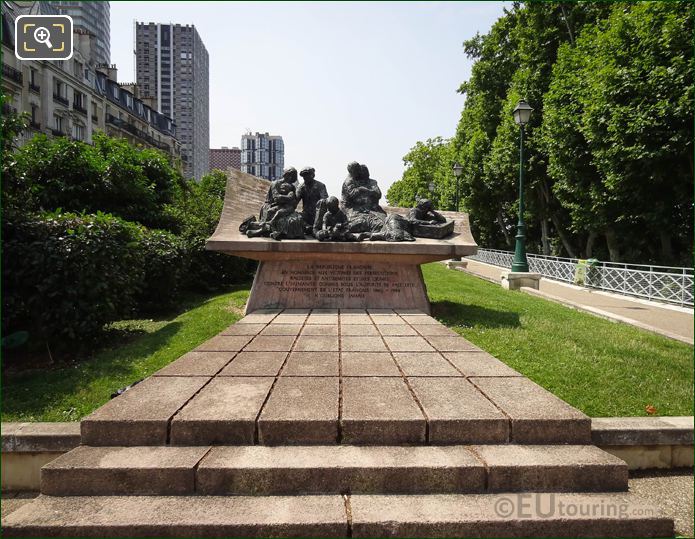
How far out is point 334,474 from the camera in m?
2.70

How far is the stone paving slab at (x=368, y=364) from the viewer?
4.12 metres

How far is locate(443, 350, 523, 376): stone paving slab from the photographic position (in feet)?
13.7

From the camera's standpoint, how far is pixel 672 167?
13.5m

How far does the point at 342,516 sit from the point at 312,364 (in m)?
2.01

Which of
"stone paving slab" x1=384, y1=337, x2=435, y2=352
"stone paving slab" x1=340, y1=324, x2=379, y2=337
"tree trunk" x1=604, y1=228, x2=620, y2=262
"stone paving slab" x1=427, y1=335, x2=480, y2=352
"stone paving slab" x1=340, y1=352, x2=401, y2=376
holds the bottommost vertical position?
"stone paving slab" x1=340, y1=352, x2=401, y2=376

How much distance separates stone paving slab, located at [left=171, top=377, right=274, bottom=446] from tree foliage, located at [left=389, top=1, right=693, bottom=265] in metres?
14.4

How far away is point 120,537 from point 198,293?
1069cm

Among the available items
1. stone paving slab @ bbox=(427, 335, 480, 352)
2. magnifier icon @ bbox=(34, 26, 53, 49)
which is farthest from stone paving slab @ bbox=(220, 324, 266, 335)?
magnifier icon @ bbox=(34, 26, 53, 49)

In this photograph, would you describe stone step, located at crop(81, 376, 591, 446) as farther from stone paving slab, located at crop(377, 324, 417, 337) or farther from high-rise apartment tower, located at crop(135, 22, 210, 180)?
high-rise apartment tower, located at crop(135, 22, 210, 180)

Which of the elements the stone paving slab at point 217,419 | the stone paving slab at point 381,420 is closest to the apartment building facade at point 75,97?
the stone paving slab at point 217,419

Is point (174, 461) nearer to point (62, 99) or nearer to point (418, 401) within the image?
point (418, 401)

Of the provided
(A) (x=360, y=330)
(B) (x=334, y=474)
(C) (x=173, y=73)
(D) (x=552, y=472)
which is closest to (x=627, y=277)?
(A) (x=360, y=330)

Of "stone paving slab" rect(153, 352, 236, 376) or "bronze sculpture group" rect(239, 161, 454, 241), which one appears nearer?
"stone paving slab" rect(153, 352, 236, 376)

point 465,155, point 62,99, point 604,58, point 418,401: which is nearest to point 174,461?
point 418,401
